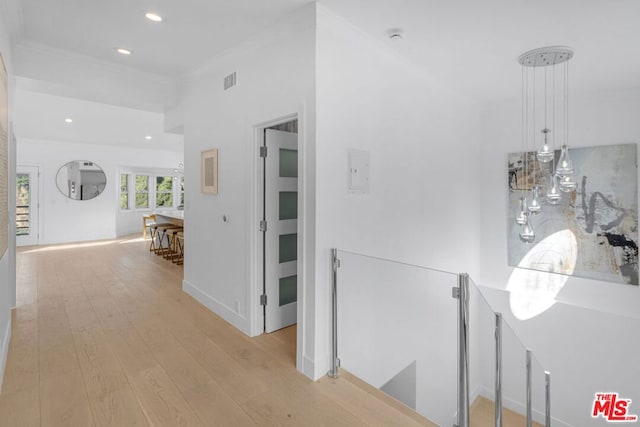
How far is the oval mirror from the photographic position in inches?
345

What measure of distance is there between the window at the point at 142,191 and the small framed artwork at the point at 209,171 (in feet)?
25.8

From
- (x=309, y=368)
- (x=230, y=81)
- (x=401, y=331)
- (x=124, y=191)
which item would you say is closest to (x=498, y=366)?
(x=401, y=331)

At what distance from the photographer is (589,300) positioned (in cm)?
447

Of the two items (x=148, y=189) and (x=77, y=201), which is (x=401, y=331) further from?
(x=148, y=189)

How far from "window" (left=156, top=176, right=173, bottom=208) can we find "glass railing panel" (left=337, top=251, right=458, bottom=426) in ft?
33.1

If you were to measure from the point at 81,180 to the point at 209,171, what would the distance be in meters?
7.46

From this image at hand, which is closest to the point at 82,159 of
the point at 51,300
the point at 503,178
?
the point at 51,300

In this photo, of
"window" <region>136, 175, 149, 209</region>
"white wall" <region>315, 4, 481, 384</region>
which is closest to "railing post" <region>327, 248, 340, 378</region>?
"white wall" <region>315, 4, 481, 384</region>


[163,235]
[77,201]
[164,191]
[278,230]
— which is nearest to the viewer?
[278,230]

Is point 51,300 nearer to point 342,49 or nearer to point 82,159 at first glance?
point 342,49

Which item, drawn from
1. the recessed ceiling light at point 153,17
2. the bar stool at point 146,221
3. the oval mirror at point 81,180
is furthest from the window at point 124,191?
the recessed ceiling light at point 153,17

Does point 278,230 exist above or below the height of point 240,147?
below

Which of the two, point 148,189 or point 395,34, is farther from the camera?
point 148,189

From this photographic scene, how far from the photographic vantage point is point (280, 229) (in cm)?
338
